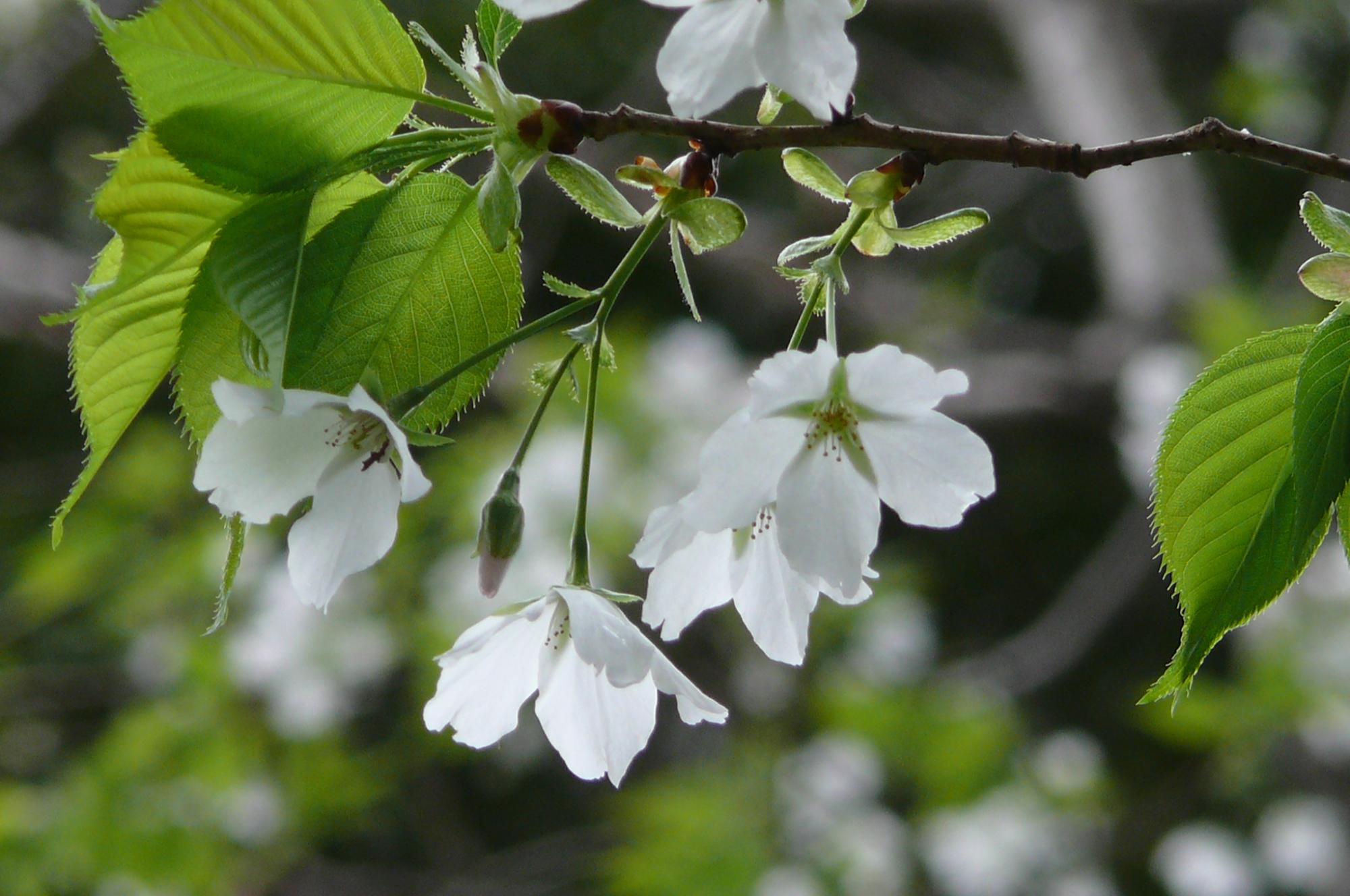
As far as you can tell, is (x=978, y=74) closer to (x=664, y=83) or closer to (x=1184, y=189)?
(x=1184, y=189)

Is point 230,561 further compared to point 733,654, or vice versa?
point 733,654

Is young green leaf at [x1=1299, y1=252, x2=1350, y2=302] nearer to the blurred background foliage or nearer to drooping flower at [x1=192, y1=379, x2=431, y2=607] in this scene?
drooping flower at [x1=192, y1=379, x2=431, y2=607]

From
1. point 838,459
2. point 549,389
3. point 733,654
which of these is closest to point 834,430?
point 838,459

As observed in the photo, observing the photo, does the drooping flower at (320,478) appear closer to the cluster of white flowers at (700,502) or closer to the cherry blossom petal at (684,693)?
the cluster of white flowers at (700,502)

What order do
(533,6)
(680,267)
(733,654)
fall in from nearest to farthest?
(533,6)
(680,267)
(733,654)

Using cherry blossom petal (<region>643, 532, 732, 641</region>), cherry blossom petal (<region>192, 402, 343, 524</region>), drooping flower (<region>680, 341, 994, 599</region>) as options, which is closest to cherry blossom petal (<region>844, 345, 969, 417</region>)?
drooping flower (<region>680, 341, 994, 599</region>)

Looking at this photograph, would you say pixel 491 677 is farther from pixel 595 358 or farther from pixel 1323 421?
pixel 1323 421
